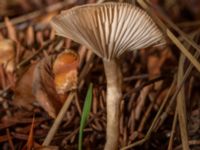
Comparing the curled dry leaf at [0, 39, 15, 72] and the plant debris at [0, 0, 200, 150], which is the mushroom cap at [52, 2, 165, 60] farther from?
the curled dry leaf at [0, 39, 15, 72]

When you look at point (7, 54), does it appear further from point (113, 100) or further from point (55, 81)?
point (113, 100)

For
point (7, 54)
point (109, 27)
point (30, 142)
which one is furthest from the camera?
point (7, 54)

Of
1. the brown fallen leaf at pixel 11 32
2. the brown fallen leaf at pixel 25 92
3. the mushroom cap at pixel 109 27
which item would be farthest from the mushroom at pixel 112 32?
the brown fallen leaf at pixel 11 32

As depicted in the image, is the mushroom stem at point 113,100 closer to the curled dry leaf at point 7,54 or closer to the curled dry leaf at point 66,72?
the curled dry leaf at point 66,72

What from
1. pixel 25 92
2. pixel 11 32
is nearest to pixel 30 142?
pixel 25 92

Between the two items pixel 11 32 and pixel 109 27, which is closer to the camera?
pixel 109 27

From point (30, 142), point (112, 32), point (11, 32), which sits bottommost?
point (30, 142)
